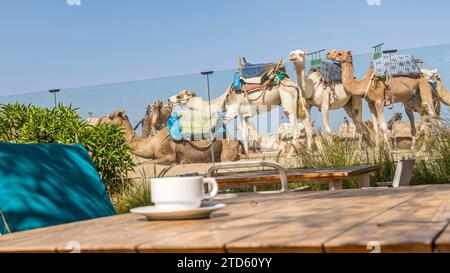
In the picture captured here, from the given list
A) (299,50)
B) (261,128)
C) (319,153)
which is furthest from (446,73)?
(319,153)

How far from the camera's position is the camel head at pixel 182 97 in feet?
45.3

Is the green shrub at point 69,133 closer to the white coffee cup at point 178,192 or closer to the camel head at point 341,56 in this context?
the white coffee cup at point 178,192

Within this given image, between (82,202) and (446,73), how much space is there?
1167 centimetres

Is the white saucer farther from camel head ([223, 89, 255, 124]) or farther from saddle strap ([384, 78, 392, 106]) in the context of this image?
camel head ([223, 89, 255, 124])

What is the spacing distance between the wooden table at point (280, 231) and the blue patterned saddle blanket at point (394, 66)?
10.9 meters

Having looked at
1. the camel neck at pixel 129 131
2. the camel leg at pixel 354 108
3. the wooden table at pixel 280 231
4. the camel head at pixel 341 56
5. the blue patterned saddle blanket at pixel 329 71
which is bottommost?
the wooden table at pixel 280 231

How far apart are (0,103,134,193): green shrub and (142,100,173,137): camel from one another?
616 cm

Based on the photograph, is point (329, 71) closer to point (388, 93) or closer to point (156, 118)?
point (388, 93)

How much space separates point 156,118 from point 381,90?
4353 mm

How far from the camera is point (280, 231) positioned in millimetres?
1398

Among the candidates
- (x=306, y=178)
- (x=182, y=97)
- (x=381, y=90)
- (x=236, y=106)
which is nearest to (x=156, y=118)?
(x=182, y=97)

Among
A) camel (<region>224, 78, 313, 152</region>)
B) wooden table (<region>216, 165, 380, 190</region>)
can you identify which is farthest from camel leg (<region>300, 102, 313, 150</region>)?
wooden table (<region>216, 165, 380, 190</region>)

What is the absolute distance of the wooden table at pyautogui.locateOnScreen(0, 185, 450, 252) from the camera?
3.97ft

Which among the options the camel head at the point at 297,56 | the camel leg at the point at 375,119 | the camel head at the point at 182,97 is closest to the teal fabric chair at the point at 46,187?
the camel leg at the point at 375,119
